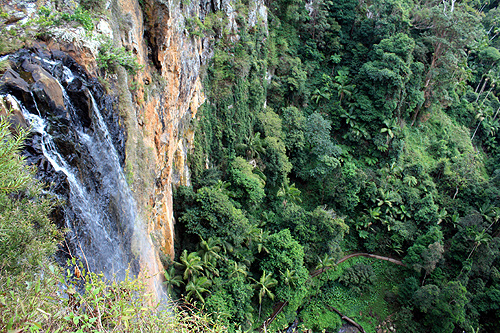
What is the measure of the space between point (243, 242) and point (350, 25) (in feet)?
66.9

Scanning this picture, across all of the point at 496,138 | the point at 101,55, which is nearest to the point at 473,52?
the point at 496,138

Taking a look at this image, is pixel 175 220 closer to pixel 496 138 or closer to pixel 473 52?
pixel 496 138

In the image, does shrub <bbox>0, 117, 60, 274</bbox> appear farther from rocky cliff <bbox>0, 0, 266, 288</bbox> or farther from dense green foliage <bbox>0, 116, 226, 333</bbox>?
rocky cliff <bbox>0, 0, 266, 288</bbox>

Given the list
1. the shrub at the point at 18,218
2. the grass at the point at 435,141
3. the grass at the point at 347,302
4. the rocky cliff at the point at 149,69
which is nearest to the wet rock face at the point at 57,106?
the rocky cliff at the point at 149,69

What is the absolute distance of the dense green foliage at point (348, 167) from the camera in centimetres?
1455

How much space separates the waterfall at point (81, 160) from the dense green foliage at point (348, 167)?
240 inches

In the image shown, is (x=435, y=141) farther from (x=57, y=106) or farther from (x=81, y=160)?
(x=57, y=106)

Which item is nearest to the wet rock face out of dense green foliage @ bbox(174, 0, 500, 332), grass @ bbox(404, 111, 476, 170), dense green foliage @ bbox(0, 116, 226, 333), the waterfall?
the waterfall

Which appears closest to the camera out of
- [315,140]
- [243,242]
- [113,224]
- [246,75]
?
[113,224]

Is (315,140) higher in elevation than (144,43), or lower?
lower

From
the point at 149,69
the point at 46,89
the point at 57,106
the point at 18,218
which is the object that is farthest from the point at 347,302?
the point at 46,89

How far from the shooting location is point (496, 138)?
89.1ft

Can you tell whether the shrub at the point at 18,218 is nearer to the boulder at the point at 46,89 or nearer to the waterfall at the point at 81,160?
the waterfall at the point at 81,160

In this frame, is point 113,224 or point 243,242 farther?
point 243,242
